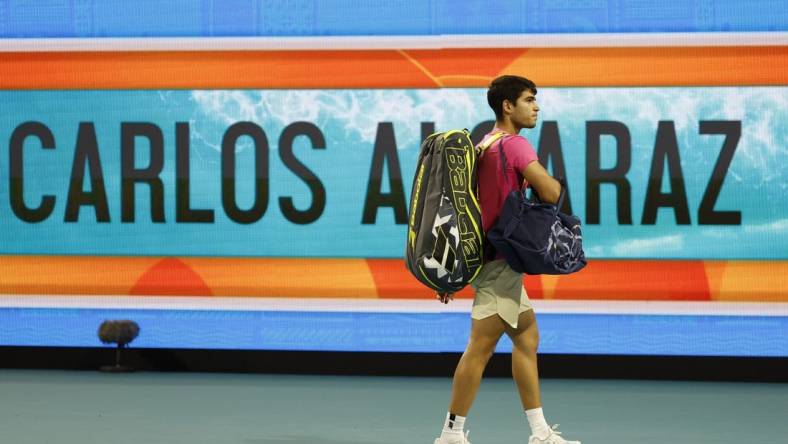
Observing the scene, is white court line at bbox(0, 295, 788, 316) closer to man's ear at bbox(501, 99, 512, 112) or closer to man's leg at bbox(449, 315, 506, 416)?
man's leg at bbox(449, 315, 506, 416)

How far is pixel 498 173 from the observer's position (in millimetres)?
4965

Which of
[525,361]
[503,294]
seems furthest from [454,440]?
[503,294]

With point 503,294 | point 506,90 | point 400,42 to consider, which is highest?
point 400,42

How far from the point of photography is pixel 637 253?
7.32 m

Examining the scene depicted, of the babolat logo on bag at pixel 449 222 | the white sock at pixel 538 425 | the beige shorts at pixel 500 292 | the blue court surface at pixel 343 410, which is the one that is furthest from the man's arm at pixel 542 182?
the blue court surface at pixel 343 410

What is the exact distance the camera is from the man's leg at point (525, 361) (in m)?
5.07

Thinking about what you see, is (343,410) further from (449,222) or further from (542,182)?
(542,182)

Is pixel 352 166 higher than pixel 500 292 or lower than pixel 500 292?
higher

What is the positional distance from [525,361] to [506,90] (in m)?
1.10

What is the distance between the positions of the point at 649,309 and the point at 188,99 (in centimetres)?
302

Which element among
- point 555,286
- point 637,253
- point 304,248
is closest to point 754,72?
point 637,253

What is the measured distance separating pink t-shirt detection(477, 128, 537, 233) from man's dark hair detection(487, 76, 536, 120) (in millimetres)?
161

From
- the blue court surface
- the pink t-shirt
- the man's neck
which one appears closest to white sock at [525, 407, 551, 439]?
the blue court surface

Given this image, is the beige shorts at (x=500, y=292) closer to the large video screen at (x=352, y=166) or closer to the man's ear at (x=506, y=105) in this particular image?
the man's ear at (x=506, y=105)
